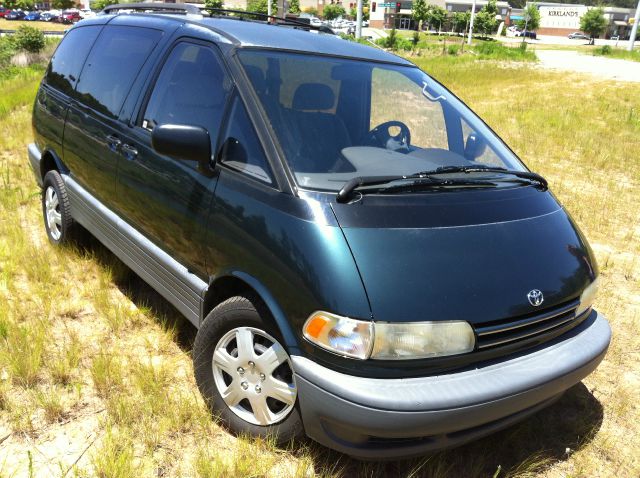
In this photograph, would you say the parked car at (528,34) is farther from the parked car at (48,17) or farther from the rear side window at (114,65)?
the rear side window at (114,65)

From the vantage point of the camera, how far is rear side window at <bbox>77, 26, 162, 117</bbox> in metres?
3.47

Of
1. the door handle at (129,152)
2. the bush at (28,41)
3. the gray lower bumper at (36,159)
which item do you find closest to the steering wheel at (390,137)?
the door handle at (129,152)

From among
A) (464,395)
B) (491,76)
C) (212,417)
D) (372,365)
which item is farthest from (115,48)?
(491,76)

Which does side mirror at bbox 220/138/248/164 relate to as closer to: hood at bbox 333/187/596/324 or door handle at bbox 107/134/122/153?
hood at bbox 333/187/596/324

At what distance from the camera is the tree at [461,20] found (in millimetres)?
82400

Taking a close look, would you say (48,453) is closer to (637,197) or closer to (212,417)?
(212,417)

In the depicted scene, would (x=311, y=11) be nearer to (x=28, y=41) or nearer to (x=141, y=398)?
(x=28, y=41)

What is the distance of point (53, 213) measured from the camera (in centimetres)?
461

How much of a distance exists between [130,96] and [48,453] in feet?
6.85

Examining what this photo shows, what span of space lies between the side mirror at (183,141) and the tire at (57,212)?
83.9 inches

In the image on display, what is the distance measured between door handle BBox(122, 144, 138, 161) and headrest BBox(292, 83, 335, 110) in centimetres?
109

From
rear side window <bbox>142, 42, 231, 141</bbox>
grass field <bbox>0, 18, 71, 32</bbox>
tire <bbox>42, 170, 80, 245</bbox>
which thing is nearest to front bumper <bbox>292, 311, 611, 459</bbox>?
rear side window <bbox>142, 42, 231, 141</bbox>

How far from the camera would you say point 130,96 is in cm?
340

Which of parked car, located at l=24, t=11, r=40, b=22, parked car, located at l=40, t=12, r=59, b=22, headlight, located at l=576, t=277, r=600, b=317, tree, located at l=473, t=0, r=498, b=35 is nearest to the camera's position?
headlight, located at l=576, t=277, r=600, b=317
